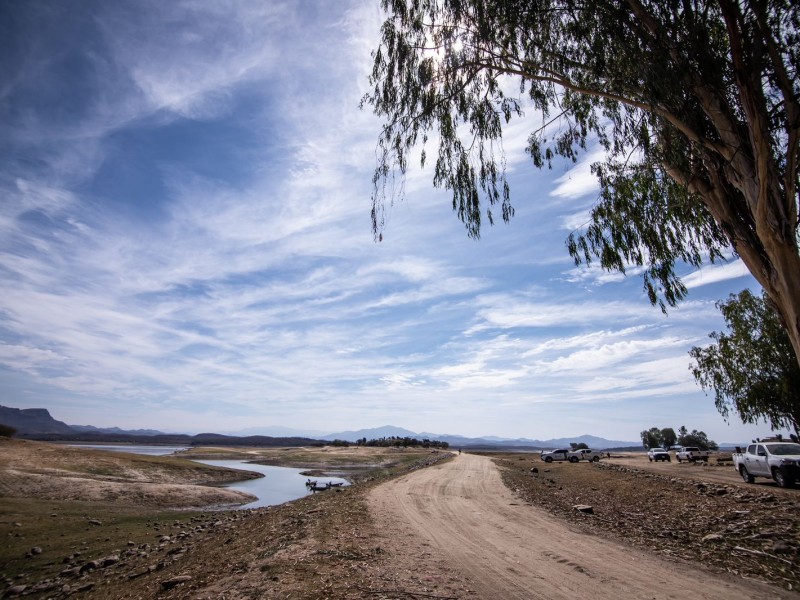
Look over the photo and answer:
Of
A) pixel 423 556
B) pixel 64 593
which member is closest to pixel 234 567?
pixel 423 556

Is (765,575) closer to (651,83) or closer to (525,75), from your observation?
(651,83)

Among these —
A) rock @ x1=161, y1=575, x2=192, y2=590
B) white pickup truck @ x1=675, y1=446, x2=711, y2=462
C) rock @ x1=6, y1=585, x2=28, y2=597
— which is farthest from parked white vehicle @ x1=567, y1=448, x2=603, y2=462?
rock @ x1=6, y1=585, x2=28, y2=597

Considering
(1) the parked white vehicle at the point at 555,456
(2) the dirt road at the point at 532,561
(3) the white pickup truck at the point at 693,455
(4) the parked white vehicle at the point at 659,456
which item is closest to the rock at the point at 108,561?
(2) the dirt road at the point at 532,561

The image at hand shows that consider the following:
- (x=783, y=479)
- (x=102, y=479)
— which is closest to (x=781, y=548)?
(x=783, y=479)

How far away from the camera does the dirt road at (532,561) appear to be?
6957mm

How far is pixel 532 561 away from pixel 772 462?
1802 centimetres

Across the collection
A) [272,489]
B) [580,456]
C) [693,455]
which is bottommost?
[272,489]

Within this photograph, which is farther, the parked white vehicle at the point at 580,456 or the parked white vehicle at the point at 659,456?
the parked white vehicle at the point at 580,456

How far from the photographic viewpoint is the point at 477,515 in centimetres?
1436

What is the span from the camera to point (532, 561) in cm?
869

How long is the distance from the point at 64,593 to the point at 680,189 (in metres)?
20.5

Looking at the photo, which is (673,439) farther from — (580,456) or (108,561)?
(108,561)

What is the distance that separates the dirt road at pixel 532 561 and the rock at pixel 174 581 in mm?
4510

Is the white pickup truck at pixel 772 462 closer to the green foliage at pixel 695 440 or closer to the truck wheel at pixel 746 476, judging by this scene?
the truck wheel at pixel 746 476
